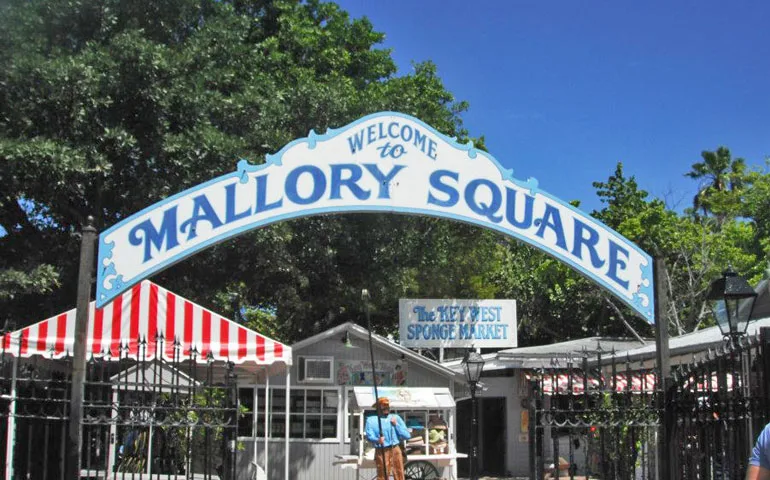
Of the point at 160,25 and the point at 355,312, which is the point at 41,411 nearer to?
the point at 160,25

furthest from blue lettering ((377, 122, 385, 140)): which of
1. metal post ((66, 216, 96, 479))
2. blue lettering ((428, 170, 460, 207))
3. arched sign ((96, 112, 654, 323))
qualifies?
metal post ((66, 216, 96, 479))

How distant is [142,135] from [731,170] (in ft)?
122

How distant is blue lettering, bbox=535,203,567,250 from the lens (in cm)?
925

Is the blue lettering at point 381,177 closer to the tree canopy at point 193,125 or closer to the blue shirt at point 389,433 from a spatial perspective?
the blue shirt at point 389,433

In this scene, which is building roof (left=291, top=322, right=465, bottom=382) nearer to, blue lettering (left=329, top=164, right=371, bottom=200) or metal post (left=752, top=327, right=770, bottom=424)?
→ blue lettering (left=329, top=164, right=371, bottom=200)

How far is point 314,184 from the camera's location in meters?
9.01

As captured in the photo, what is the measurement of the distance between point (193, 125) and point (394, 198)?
8.17 meters

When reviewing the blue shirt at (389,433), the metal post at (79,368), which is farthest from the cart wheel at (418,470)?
the metal post at (79,368)

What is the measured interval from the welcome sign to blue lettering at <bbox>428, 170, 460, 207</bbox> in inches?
524

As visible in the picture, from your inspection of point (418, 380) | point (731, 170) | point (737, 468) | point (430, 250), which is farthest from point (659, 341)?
point (731, 170)

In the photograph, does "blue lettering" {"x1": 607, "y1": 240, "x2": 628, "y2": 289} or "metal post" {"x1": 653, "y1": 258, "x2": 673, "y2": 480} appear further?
"blue lettering" {"x1": 607, "y1": 240, "x2": 628, "y2": 289}

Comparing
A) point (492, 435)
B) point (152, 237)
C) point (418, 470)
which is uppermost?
point (152, 237)

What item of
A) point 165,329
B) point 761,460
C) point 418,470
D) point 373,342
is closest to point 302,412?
point 373,342

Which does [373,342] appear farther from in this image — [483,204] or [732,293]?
[732,293]
